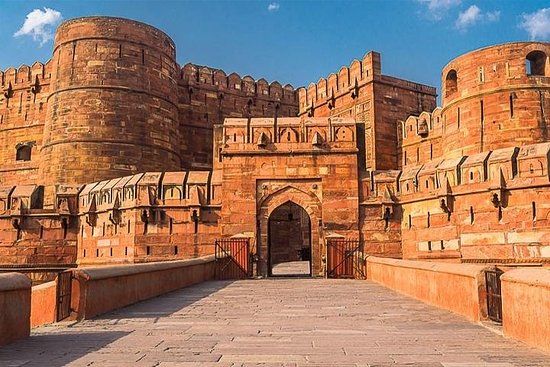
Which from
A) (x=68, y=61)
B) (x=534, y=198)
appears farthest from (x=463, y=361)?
(x=68, y=61)

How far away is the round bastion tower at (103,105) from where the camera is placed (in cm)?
2336

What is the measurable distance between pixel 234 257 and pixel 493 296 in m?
10.4

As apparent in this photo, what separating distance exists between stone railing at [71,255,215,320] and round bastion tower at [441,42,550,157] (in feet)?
42.8

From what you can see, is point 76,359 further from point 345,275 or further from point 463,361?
point 345,275

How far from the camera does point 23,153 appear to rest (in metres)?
30.2

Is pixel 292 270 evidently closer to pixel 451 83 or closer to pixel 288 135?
pixel 288 135

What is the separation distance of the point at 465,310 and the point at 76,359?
4258 millimetres

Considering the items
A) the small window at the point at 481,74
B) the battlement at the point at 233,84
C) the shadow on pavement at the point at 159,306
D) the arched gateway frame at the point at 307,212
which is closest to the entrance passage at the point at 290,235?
the battlement at the point at 233,84

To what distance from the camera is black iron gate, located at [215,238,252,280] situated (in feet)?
49.7

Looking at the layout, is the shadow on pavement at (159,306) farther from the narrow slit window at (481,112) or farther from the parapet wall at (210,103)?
the parapet wall at (210,103)

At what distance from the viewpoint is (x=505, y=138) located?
754 inches

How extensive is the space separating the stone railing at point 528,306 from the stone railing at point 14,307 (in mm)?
4194

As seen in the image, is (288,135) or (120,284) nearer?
(120,284)

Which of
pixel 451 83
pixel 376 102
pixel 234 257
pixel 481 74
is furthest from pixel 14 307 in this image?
pixel 376 102
